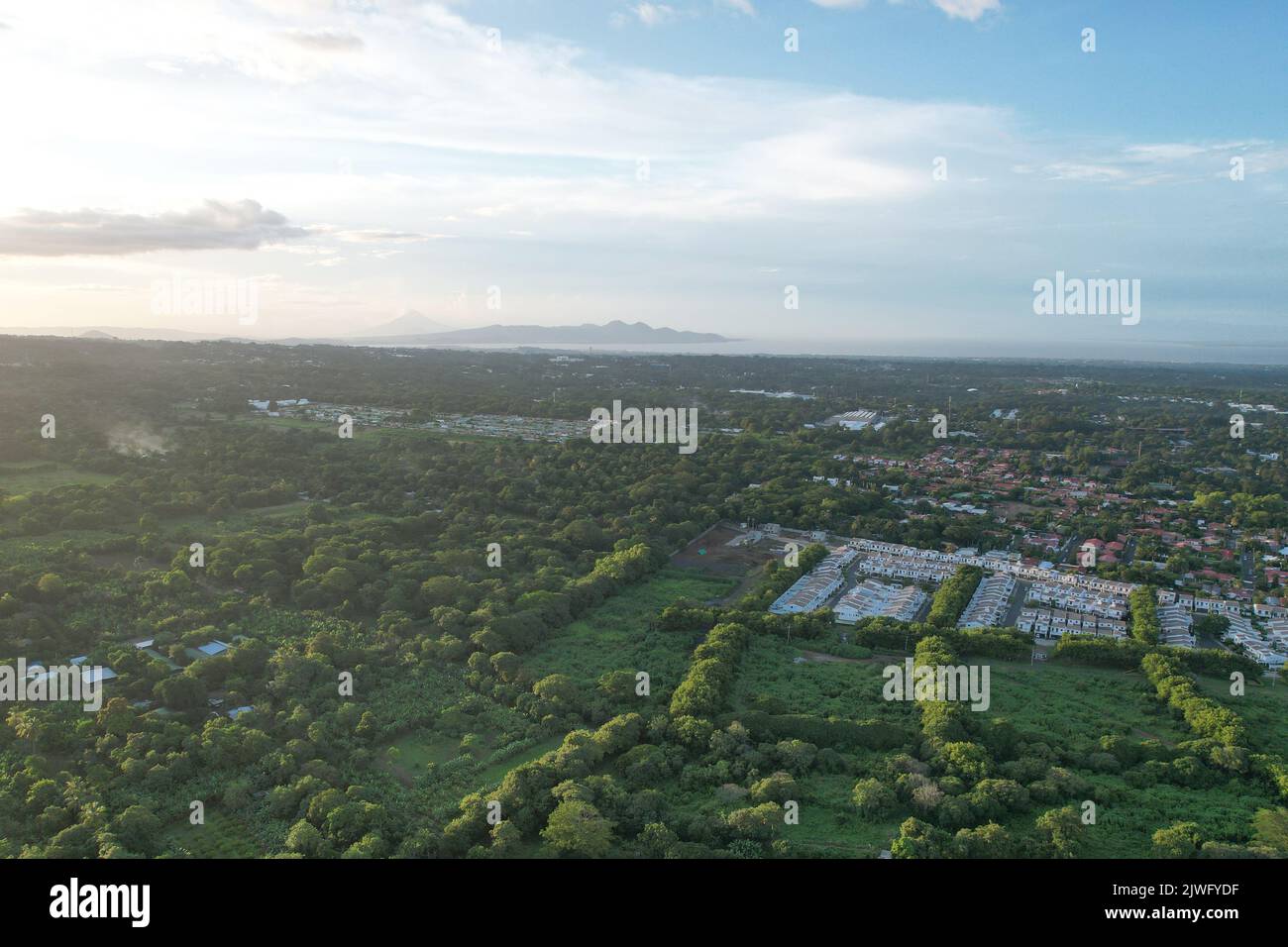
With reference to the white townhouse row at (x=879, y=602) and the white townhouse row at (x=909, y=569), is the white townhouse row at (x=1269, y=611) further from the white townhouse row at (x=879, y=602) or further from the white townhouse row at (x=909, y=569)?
the white townhouse row at (x=879, y=602)

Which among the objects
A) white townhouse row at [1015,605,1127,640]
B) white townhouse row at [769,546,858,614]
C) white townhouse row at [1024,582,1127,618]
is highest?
white townhouse row at [769,546,858,614]

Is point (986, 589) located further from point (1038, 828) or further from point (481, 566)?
point (481, 566)

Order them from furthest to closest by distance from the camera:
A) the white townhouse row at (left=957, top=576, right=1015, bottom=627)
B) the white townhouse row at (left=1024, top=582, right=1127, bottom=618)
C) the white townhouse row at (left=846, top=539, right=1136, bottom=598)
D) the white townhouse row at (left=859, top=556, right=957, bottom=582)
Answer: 1. the white townhouse row at (left=859, top=556, right=957, bottom=582)
2. the white townhouse row at (left=846, top=539, right=1136, bottom=598)
3. the white townhouse row at (left=1024, top=582, right=1127, bottom=618)
4. the white townhouse row at (left=957, top=576, right=1015, bottom=627)

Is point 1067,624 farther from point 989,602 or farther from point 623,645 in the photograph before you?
point 623,645

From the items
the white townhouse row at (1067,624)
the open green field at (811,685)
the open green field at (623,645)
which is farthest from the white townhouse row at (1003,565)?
the open green field at (811,685)

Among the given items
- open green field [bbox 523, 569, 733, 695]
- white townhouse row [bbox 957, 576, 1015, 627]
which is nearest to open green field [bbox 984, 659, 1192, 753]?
white townhouse row [bbox 957, 576, 1015, 627]

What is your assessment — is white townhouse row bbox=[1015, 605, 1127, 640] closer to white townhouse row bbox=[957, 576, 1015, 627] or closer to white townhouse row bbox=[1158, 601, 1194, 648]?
white townhouse row bbox=[957, 576, 1015, 627]
